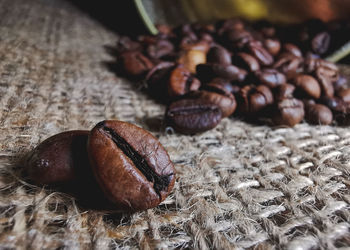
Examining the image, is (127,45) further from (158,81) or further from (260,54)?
(260,54)

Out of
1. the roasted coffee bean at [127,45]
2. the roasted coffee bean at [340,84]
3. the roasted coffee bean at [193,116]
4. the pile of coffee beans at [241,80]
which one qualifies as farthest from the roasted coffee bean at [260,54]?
the roasted coffee bean at [127,45]

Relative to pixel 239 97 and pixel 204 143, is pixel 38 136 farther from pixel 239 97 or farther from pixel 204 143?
pixel 239 97

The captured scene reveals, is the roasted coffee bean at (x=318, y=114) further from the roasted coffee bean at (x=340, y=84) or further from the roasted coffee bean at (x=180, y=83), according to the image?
the roasted coffee bean at (x=180, y=83)

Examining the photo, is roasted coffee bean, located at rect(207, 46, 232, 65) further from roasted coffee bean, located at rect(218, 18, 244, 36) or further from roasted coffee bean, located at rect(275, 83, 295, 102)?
roasted coffee bean, located at rect(218, 18, 244, 36)

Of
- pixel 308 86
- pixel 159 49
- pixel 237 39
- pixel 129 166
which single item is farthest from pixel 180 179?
pixel 237 39

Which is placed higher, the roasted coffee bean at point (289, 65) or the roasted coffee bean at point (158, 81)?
the roasted coffee bean at point (289, 65)
